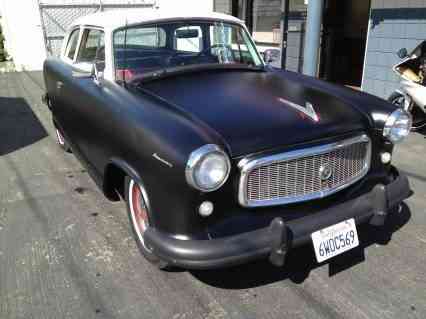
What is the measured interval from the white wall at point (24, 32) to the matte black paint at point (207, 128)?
943cm

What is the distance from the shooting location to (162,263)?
2.59 m

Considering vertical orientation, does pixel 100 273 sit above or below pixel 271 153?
below

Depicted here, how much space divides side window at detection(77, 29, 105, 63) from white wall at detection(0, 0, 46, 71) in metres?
Answer: 8.77

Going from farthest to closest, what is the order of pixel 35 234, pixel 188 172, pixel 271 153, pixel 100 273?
pixel 35 234 < pixel 100 273 < pixel 271 153 < pixel 188 172

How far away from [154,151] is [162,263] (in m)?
0.75

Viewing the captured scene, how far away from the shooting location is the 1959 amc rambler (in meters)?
2.21

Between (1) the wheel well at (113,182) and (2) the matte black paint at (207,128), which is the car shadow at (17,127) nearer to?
(2) the matte black paint at (207,128)

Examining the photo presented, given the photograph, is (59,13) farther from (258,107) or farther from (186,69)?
(258,107)

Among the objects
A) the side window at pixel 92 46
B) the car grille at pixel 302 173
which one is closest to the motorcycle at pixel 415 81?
the car grille at pixel 302 173

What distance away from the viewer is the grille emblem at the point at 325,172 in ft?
8.07

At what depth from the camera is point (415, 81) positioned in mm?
5383

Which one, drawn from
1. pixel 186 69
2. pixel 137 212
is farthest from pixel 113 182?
pixel 186 69

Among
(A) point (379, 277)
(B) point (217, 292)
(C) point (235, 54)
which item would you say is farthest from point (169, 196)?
(C) point (235, 54)

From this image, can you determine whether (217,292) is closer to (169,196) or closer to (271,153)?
(169,196)
